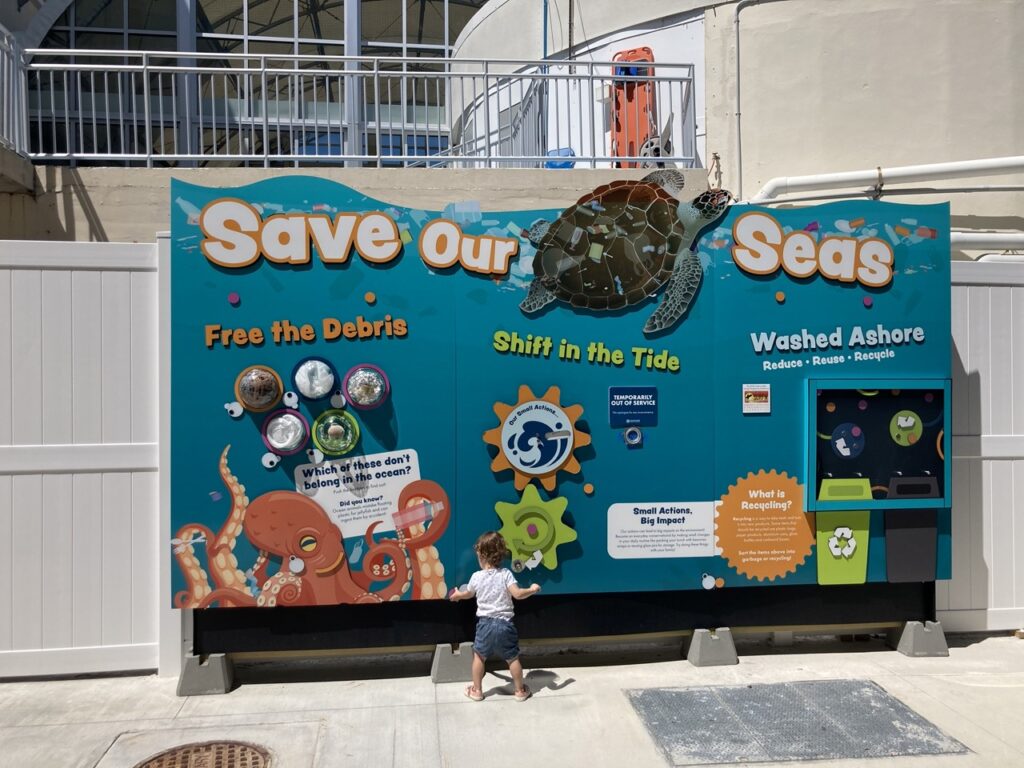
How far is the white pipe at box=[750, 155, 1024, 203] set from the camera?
748cm

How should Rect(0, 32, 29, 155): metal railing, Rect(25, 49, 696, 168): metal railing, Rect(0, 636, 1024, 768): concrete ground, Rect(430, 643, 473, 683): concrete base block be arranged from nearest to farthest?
Rect(0, 636, 1024, 768): concrete ground < Rect(430, 643, 473, 683): concrete base block < Rect(0, 32, 29, 155): metal railing < Rect(25, 49, 696, 168): metal railing

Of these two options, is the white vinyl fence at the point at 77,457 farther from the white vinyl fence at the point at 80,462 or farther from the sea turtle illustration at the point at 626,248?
the sea turtle illustration at the point at 626,248

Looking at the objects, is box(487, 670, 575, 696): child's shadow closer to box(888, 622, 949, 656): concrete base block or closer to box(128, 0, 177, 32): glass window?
box(888, 622, 949, 656): concrete base block

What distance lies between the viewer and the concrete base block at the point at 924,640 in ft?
19.5

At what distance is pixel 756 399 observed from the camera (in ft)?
18.7

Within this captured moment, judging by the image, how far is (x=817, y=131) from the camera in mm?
7992

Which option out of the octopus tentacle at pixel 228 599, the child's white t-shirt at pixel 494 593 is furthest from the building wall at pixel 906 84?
the octopus tentacle at pixel 228 599

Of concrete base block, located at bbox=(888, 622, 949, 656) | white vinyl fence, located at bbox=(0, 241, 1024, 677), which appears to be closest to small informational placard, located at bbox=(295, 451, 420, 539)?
white vinyl fence, located at bbox=(0, 241, 1024, 677)

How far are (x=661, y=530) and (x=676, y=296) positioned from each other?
1533mm

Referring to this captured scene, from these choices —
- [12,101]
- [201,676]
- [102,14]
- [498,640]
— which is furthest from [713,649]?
[102,14]

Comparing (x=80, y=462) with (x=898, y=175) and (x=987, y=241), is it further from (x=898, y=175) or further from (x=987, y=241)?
(x=987, y=241)

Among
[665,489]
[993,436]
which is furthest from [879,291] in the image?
[665,489]

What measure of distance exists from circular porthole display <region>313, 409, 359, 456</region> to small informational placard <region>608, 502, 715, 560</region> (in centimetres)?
173

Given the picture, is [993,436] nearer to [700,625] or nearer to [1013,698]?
[1013,698]
